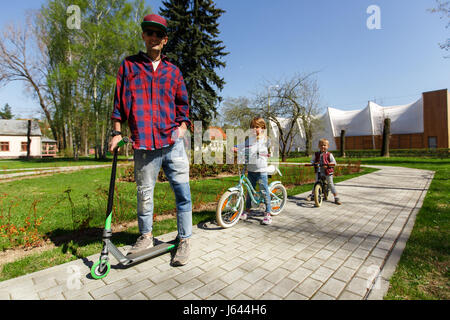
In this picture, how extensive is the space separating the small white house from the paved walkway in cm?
4622

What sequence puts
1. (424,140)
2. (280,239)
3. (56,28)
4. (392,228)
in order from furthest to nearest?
(424,140) < (56,28) < (392,228) < (280,239)

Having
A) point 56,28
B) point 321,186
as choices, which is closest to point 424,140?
point 321,186

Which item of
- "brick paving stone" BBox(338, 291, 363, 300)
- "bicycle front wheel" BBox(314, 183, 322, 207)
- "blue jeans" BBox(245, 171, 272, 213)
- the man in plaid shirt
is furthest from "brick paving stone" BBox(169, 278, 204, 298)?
"bicycle front wheel" BBox(314, 183, 322, 207)

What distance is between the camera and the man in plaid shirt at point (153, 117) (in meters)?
2.49

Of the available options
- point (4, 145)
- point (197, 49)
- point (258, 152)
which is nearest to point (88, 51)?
point (197, 49)

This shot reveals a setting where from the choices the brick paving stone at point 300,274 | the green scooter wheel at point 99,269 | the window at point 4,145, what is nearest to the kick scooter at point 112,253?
the green scooter wheel at point 99,269

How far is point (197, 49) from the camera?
19906mm

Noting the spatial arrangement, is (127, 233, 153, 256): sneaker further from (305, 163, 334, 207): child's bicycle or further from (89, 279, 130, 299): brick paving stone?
(305, 163, 334, 207): child's bicycle

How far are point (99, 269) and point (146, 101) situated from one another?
177 centimetres

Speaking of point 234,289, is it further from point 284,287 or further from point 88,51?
point 88,51

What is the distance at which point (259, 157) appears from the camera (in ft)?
13.4
